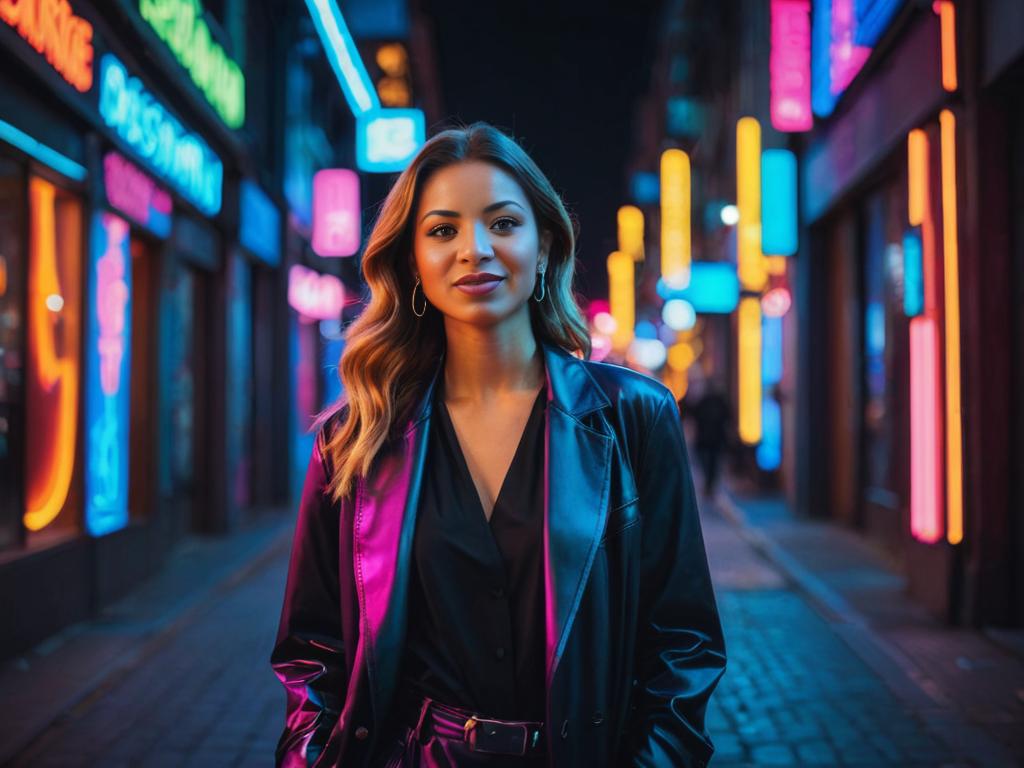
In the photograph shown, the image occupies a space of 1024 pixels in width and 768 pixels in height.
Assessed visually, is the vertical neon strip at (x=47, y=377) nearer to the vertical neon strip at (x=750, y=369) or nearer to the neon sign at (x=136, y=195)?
the neon sign at (x=136, y=195)

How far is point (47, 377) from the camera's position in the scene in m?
7.02

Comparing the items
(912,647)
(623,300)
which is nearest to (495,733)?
(912,647)

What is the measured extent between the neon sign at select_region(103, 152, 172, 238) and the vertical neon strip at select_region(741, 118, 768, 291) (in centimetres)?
815

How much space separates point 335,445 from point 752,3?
1755 cm

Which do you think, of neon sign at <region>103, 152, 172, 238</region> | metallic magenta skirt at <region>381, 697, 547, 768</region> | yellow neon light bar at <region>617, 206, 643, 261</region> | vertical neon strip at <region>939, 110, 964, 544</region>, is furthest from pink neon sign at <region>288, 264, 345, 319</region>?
yellow neon light bar at <region>617, 206, 643, 261</region>

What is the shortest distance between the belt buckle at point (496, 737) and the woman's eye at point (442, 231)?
3.33ft

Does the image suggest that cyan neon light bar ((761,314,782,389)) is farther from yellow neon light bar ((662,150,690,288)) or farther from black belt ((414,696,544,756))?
black belt ((414,696,544,756))

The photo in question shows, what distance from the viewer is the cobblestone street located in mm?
4406

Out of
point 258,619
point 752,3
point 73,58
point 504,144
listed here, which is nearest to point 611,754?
point 504,144

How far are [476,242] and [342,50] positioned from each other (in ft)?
42.4

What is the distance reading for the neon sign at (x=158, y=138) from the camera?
7665 mm

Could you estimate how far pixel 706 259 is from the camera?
2742cm

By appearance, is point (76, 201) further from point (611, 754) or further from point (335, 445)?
point (611, 754)

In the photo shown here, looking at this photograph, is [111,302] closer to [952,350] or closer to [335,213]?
[952,350]
